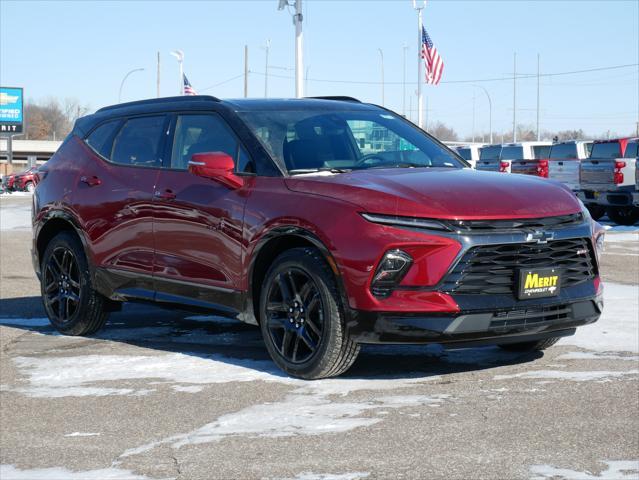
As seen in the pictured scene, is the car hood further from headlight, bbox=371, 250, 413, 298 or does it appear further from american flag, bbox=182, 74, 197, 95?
american flag, bbox=182, 74, 197, 95

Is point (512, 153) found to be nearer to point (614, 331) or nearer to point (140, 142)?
point (614, 331)

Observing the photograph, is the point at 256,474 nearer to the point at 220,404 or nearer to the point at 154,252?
the point at 220,404

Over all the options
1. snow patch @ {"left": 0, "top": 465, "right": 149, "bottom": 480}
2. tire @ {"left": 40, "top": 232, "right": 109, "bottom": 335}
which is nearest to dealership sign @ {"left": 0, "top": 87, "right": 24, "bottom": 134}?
tire @ {"left": 40, "top": 232, "right": 109, "bottom": 335}

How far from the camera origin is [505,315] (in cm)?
588

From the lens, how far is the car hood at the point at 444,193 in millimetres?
5805

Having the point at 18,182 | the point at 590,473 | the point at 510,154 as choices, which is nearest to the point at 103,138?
the point at 590,473

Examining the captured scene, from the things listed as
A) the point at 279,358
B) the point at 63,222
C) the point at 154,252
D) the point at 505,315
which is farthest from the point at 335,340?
the point at 63,222

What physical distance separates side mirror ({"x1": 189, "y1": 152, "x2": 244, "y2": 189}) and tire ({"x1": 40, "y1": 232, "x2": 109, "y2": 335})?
5.94ft

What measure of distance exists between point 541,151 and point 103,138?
81.5 ft

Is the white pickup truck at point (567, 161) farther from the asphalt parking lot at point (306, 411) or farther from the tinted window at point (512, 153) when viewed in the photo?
the asphalt parking lot at point (306, 411)

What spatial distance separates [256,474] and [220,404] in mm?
1382

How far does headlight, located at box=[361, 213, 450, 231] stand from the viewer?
5730 millimetres

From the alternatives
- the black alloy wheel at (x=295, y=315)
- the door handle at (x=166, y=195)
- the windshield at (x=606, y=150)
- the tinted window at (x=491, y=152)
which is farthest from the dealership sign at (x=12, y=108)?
the black alloy wheel at (x=295, y=315)

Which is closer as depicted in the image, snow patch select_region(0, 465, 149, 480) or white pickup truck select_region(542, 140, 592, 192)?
snow patch select_region(0, 465, 149, 480)
